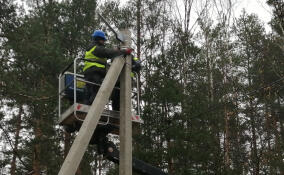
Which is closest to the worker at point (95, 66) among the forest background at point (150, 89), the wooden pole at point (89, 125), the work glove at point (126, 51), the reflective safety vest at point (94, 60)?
the reflective safety vest at point (94, 60)

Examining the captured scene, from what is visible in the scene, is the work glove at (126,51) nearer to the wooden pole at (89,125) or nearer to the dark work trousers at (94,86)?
the wooden pole at (89,125)

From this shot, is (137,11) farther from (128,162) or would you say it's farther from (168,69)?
(128,162)

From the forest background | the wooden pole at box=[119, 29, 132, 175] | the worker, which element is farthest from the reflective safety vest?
the forest background

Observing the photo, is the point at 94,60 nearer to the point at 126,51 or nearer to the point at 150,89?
the point at 126,51

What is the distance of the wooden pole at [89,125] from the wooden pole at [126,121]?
7.5 inches

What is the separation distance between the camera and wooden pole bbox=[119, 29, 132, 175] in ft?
17.0

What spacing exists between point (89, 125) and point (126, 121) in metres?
0.70

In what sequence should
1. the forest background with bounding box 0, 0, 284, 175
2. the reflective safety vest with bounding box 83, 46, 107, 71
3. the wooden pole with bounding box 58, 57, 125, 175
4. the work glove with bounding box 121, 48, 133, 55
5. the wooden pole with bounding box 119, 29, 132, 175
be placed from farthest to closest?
1. the forest background with bounding box 0, 0, 284, 175
2. the reflective safety vest with bounding box 83, 46, 107, 71
3. the work glove with bounding box 121, 48, 133, 55
4. the wooden pole with bounding box 119, 29, 132, 175
5. the wooden pole with bounding box 58, 57, 125, 175

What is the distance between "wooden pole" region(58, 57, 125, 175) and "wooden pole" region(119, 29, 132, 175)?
0.63ft

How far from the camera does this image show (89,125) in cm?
491

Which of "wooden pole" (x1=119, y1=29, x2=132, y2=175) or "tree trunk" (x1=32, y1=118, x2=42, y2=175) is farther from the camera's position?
"tree trunk" (x1=32, y1=118, x2=42, y2=175)

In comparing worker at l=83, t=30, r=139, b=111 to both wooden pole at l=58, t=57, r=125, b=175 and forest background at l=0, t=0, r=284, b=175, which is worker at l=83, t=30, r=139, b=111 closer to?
wooden pole at l=58, t=57, r=125, b=175

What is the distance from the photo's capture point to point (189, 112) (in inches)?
547

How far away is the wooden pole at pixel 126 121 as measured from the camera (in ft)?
17.0
